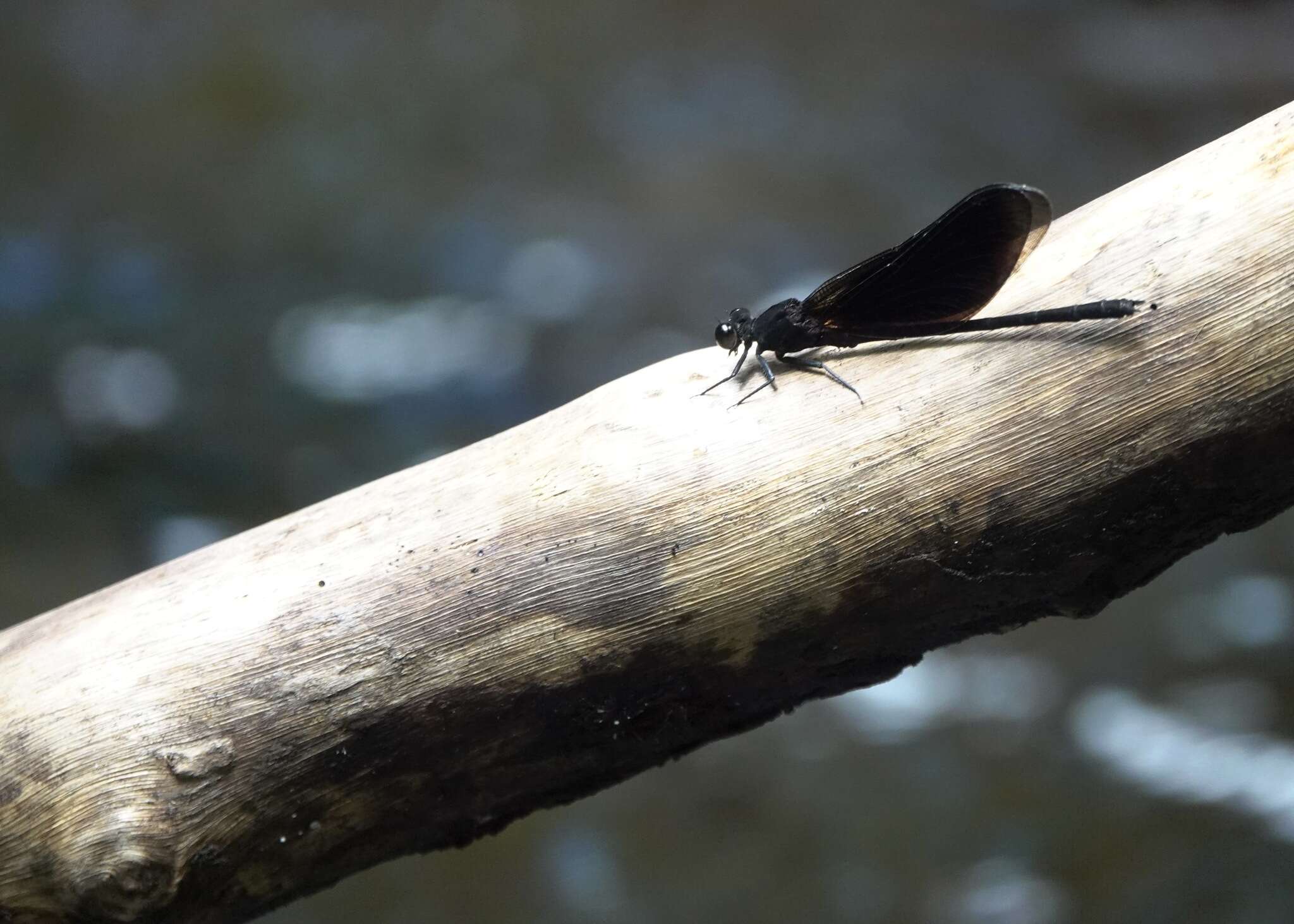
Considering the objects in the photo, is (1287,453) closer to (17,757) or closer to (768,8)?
(17,757)

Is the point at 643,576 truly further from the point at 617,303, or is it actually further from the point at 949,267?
the point at 617,303

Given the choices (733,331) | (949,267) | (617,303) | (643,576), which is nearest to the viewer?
(643,576)

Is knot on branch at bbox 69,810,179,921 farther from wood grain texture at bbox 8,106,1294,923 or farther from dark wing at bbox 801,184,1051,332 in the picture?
dark wing at bbox 801,184,1051,332

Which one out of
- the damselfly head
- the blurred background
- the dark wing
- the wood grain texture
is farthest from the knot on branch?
the blurred background

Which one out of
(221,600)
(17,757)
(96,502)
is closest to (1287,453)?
(221,600)

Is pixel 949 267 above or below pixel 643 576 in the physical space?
above

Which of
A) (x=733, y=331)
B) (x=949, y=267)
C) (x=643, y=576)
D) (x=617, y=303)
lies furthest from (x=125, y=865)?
(x=617, y=303)

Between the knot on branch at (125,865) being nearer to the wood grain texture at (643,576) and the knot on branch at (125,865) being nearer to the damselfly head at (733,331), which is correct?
the wood grain texture at (643,576)
